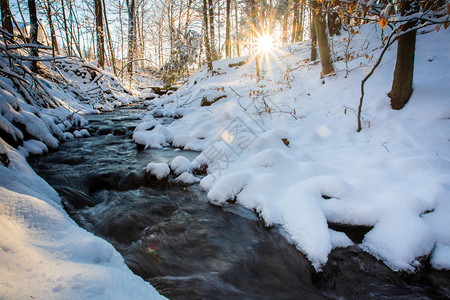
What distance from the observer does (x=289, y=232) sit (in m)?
2.20

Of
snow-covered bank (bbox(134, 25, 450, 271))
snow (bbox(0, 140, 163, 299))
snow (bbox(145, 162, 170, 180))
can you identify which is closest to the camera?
snow (bbox(0, 140, 163, 299))

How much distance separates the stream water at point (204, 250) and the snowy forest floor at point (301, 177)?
143 mm

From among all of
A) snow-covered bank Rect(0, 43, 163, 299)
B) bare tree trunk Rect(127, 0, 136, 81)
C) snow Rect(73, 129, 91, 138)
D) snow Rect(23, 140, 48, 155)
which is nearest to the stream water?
A: snow Rect(23, 140, 48, 155)

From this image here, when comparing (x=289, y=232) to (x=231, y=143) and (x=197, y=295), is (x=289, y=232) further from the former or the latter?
(x=231, y=143)

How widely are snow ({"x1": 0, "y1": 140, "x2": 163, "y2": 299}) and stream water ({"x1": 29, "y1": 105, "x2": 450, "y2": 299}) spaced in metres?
0.73

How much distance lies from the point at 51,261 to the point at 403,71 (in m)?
5.06

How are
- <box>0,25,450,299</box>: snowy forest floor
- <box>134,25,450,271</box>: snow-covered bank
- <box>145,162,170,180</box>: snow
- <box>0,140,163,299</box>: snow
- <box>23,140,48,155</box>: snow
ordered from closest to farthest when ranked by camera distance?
1. <box>0,140,163,299</box>: snow
2. <box>0,25,450,299</box>: snowy forest floor
3. <box>134,25,450,271</box>: snow-covered bank
4. <box>145,162,170,180</box>: snow
5. <box>23,140,48,155</box>: snow

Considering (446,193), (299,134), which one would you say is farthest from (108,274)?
(299,134)

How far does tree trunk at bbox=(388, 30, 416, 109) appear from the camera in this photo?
3.38 m

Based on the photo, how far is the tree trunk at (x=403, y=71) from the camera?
133 inches

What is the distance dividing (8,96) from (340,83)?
7.21 m

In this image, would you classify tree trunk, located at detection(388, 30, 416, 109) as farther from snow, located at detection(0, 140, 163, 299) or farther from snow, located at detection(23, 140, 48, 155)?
snow, located at detection(23, 140, 48, 155)

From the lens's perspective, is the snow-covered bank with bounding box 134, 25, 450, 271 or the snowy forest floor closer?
the snowy forest floor

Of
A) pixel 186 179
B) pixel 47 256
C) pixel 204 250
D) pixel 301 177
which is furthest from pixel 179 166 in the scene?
pixel 47 256
